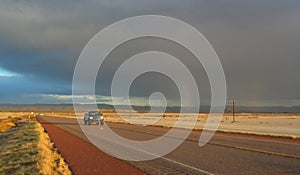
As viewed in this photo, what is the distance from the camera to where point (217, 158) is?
13984 mm

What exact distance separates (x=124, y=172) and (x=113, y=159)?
11.2ft

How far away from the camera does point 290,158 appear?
45.5 feet

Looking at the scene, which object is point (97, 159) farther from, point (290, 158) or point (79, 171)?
point (290, 158)

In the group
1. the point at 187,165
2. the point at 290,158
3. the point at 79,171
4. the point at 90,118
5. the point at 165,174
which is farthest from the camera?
the point at 90,118

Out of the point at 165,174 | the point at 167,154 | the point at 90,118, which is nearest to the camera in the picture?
the point at 165,174

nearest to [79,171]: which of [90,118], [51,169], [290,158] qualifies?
[51,169]

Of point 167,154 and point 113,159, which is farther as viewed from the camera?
point 167,154

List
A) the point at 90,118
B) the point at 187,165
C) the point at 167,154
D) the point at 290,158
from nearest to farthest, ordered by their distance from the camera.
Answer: the point at 187,165, the point at 290,158, the point at 167,154, the point at 90,118

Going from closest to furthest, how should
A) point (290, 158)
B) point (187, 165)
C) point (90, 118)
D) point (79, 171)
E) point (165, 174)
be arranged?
point (165, 174) → point (79, 171) → point (187, 165) → point (290, 158) → point (90, 118)

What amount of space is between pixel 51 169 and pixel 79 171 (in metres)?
1.07

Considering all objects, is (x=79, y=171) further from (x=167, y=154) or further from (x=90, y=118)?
(x=90, y=118)

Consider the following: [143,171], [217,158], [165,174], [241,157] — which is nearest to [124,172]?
[143,171]

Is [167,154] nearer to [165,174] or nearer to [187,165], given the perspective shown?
[187,165]

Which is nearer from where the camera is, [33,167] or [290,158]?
[33,167]
